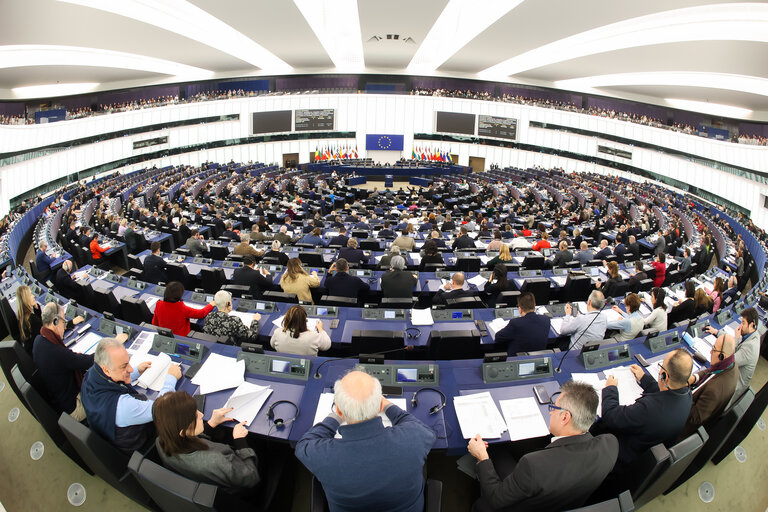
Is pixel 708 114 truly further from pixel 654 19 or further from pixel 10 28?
pixel 10 28

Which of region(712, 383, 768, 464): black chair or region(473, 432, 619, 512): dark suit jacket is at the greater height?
region(473, 432, 619, 512): dark suit jacket

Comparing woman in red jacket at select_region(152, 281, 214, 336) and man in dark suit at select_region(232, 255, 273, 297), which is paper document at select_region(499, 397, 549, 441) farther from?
man in dark suit at select_region(232, 255, 273, 297)

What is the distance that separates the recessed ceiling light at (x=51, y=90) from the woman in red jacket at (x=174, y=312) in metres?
28.2

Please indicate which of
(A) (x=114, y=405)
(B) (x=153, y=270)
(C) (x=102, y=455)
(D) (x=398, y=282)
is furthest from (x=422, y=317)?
(B) (x=153, y=270)

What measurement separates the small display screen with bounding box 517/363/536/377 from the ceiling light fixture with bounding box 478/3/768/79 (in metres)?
13.2

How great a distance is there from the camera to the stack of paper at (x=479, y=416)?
9.75ft

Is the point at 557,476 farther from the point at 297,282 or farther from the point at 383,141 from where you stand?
the point at 383,141

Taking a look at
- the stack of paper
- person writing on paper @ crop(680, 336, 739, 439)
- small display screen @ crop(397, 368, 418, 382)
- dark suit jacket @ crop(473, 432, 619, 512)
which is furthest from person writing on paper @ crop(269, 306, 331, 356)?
person writing on paper @ crop(680, 336, 739, 439)

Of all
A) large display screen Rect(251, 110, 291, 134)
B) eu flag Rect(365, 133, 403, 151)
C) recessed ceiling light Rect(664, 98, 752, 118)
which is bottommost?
eu flag Rect(365, 133, 403, 151)

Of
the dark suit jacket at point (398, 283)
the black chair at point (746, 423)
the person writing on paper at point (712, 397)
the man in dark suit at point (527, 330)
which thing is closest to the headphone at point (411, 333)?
the man in dark suit at point (527, 330)

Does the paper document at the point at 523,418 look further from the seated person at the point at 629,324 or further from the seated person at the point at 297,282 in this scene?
the seated person at the point at 297,282

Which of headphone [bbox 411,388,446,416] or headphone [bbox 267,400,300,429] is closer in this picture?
headphone [bbox 267,400,300,429]

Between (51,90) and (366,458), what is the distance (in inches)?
1349

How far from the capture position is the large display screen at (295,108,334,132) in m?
29.5
